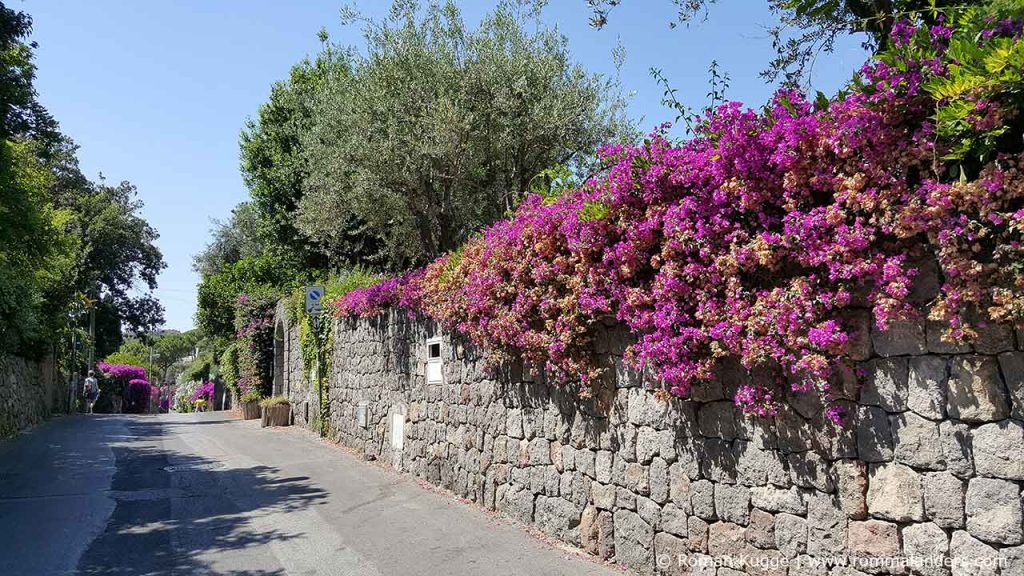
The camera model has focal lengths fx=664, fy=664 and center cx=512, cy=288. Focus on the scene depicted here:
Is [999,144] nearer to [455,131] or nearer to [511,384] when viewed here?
[511,384]

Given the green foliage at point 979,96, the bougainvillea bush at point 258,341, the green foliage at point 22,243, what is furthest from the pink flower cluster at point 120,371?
the green foliage at point 979,96

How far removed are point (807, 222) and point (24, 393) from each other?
21351 millimetres

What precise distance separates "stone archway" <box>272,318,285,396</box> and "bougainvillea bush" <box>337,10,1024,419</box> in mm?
17811

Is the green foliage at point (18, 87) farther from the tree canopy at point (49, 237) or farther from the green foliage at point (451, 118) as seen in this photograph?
the green foliage at point (451, 118)

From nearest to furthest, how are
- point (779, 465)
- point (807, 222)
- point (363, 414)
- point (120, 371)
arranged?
point (807, 222) < point (779, 465) < point (363, 414) < point (120, 371)

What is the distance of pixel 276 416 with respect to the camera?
18.0 metres

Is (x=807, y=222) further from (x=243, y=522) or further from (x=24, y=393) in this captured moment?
(x=24, y=393)

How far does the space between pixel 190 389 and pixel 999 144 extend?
163ft

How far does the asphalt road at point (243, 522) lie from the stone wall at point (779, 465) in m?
0.60

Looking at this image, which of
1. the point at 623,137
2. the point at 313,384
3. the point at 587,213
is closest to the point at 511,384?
the point at 587,213

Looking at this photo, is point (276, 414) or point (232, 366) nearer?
point (276, 414)

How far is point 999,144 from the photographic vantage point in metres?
3.33

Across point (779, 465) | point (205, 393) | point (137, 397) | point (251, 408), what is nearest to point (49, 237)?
point (251, 408)

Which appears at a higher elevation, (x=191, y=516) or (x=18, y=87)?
(x=18, y=87)
